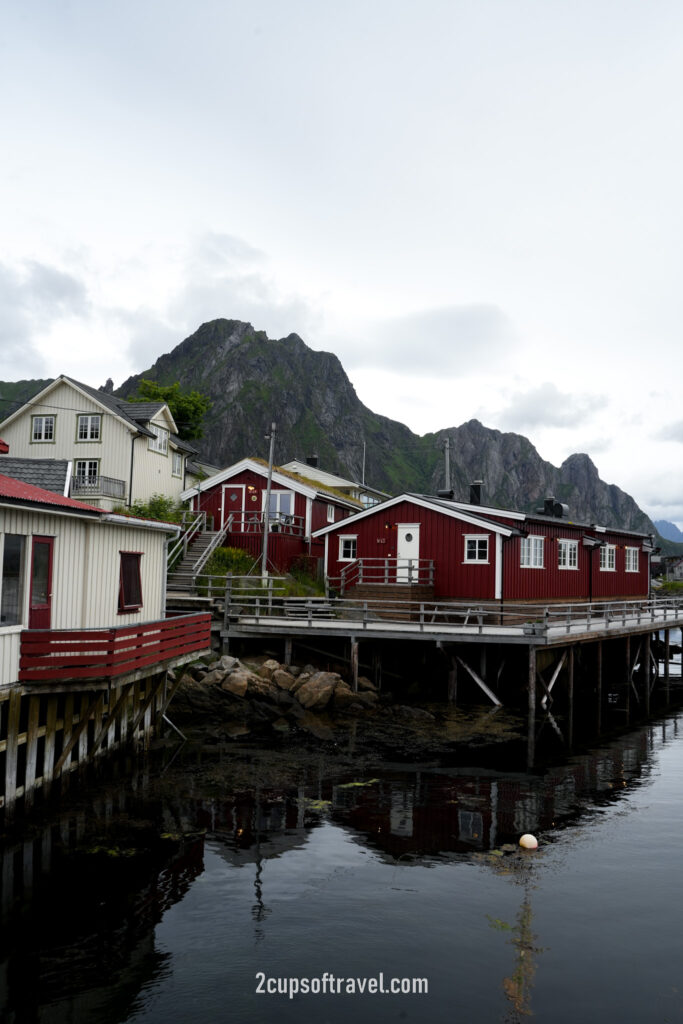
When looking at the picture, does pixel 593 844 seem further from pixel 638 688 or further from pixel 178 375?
pixel 178 375

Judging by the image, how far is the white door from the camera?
1195 inches

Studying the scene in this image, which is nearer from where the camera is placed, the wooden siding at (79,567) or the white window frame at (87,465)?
the wooden siding at (79,567)

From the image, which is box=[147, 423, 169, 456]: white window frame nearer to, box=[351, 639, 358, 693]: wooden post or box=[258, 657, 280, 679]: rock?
box=[258, 657, 280, 679]: rock

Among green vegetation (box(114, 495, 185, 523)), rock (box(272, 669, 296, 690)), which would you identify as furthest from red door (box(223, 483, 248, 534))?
rock (box(272, 669, 296, 690))

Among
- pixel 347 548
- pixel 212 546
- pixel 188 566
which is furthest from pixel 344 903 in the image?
pixel 212 546

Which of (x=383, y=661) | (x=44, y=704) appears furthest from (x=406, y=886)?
(x=383, y=661)

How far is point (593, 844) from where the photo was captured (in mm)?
13727

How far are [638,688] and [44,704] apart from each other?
2862 cm

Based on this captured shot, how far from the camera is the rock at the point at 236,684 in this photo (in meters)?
23.0

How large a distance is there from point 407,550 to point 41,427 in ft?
72.3

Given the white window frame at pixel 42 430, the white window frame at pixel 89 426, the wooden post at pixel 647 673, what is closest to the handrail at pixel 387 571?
the wooden post at pixel 647 673

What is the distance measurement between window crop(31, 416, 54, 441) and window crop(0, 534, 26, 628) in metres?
28.4

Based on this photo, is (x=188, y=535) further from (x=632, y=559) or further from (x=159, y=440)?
(x=632, y=559)

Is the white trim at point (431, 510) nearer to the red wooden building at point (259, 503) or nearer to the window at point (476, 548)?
the window at point (476, 548)
